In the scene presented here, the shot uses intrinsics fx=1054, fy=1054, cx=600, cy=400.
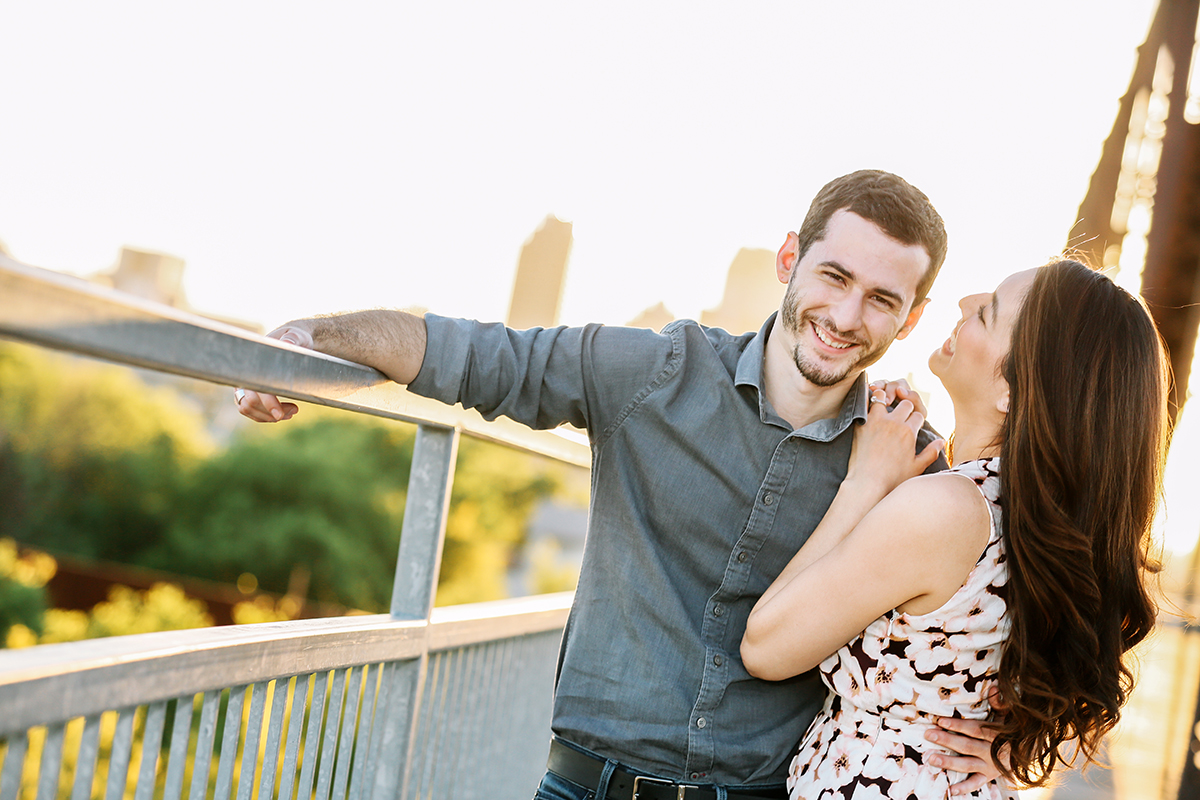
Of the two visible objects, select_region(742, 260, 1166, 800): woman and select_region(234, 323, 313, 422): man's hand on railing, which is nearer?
select_region(234, 323, 313, 422): man's hand on railing

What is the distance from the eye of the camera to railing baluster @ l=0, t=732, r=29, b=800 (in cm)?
104

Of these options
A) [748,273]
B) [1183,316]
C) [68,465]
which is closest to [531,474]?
[748,273]

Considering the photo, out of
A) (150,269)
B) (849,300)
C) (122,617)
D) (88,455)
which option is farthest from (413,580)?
(150,269)

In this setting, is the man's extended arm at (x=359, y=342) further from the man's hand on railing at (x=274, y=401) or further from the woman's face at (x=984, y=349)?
the woman's face at (x=984, y=349)

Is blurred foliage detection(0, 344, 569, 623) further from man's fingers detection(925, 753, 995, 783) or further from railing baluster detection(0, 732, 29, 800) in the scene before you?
railing baluster detection(0, 732, 29, 800)

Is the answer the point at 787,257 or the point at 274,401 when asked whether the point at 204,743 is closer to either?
the point at 274,401

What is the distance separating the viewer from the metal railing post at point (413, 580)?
6.22 feet

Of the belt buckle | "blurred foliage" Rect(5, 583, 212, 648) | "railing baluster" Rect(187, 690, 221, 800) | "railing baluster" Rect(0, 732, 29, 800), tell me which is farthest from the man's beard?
"blurred foliage" Rect(5, 583, 212, 648)

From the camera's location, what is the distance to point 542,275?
333 ft

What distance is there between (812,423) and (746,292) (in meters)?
66.1

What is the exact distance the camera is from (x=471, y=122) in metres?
80.9

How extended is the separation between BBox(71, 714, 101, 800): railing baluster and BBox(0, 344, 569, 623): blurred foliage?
2511 inches

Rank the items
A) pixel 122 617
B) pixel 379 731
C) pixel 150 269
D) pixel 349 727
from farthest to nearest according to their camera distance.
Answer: pixel 150 269 < pixel 122 617 < pixel 379 731 < pixel 349 727

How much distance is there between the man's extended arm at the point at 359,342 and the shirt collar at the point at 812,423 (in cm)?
68
